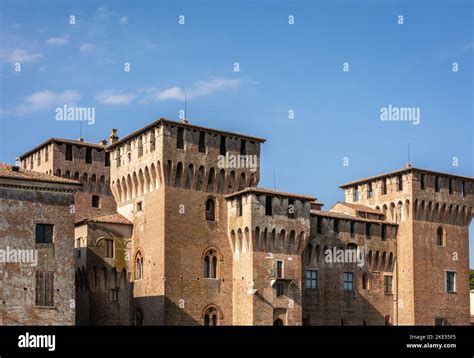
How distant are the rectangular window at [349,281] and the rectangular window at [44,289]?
22314mm

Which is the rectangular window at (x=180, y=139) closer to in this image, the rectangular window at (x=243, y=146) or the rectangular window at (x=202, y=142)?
the rectangular window at (x=202, y=142)

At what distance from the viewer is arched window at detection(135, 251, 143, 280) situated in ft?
161

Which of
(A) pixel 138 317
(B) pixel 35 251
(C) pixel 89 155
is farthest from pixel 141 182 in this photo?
(B) pixel 35 251

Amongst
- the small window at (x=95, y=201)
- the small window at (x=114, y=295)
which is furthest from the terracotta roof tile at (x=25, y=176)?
the small window at (x=95, y=201)

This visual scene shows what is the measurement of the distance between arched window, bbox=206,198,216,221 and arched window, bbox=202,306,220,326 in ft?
16.9

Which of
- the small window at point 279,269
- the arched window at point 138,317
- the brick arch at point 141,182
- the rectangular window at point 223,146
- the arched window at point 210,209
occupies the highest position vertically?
the rectangular window at point 223,146

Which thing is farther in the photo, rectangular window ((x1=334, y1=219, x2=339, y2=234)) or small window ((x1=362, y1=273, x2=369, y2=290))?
small window ((x1=362, y1=273, x2=369, y2=290))

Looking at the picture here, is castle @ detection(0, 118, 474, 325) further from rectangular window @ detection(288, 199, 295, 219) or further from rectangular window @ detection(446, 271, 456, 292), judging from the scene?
rectangular window @ detection(446, 271, 456, 292)

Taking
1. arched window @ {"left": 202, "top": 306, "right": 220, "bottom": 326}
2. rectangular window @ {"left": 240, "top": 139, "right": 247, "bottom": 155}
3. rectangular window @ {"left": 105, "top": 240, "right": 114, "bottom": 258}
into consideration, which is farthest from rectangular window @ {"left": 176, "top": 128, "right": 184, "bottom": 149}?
arched window @ {"left": 202, "top": 306, "right": 220, "bottom": 326}

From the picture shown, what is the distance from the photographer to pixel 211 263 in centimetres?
4894

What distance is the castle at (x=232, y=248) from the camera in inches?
1876
